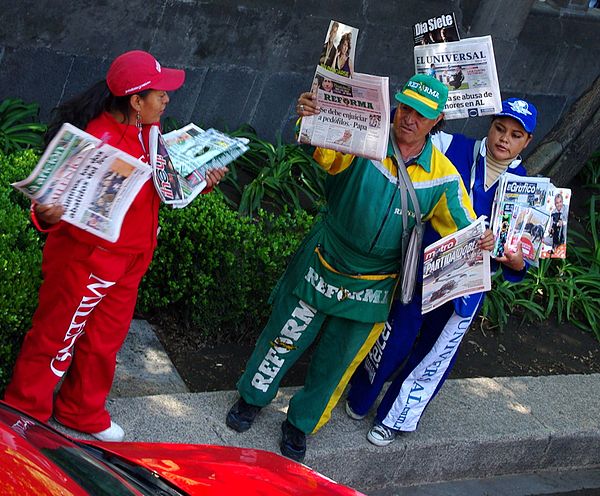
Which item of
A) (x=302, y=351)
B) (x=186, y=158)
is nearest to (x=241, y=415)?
(x=302, y=351)

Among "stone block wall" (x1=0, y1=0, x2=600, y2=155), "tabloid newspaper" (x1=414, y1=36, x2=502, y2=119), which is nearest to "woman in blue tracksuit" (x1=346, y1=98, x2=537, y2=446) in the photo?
"tabloid newspaper" (x1=414, y1=36, x2=502, y2=119)

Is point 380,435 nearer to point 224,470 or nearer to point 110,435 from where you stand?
point 110,435

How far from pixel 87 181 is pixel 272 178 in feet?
11.7

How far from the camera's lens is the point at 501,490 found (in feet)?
19.7

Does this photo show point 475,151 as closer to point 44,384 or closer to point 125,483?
point 44,384

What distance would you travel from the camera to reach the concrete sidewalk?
5129 millimetres

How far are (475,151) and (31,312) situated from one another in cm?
227

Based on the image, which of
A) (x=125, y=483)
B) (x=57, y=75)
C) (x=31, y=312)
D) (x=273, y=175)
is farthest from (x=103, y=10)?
(x=125, y=483)

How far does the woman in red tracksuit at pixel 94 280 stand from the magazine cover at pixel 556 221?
68.6 inches

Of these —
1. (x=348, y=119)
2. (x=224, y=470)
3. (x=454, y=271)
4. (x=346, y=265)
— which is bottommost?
(x=224, y=470)

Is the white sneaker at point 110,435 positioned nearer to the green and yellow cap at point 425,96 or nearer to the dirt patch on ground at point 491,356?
the dirt patch on ground at point 491,356

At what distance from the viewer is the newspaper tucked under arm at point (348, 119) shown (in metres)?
4.36

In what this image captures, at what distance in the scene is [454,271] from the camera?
4910mm

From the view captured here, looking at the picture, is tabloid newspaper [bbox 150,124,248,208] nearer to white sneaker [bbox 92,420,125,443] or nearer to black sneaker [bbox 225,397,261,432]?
white sneaker [bbox 92,420,125,443]
